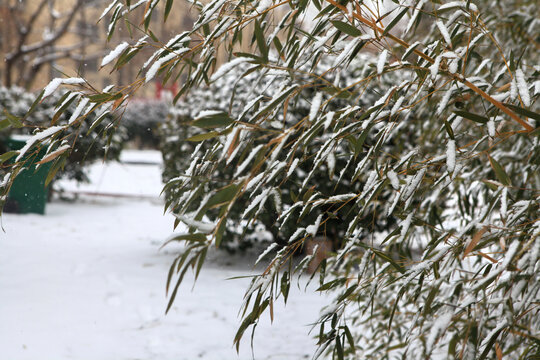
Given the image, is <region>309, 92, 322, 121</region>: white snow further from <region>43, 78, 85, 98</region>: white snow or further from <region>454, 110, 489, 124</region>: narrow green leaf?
<region>43, 78, 85, 98</region>: white snow

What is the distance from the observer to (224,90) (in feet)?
12.7

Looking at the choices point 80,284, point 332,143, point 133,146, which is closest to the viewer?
point 332,143

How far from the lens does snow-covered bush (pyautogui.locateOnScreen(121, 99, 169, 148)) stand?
671 inches

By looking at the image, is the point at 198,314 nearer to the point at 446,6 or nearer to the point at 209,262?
the point at 209,262

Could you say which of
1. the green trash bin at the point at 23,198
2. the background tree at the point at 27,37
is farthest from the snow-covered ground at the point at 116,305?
the background tree at the point at 27,37

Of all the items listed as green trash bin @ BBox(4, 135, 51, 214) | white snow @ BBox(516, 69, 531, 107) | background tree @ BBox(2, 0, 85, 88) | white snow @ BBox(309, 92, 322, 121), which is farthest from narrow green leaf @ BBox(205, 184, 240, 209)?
background tree @ BBox(2, 0, 85, 88)

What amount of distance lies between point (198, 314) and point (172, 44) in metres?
2.17

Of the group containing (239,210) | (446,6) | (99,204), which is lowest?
(99,204)

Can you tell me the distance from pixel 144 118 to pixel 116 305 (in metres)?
14.6

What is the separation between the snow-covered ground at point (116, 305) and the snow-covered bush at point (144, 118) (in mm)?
12126

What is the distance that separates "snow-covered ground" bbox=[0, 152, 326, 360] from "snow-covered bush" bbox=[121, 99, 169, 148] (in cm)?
1213

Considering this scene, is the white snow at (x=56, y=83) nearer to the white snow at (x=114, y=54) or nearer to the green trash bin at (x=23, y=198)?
the white snow at (x=114, y=54)

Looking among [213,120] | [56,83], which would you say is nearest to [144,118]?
[56,83]

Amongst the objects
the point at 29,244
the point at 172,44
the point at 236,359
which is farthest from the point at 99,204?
the point at 172,44
